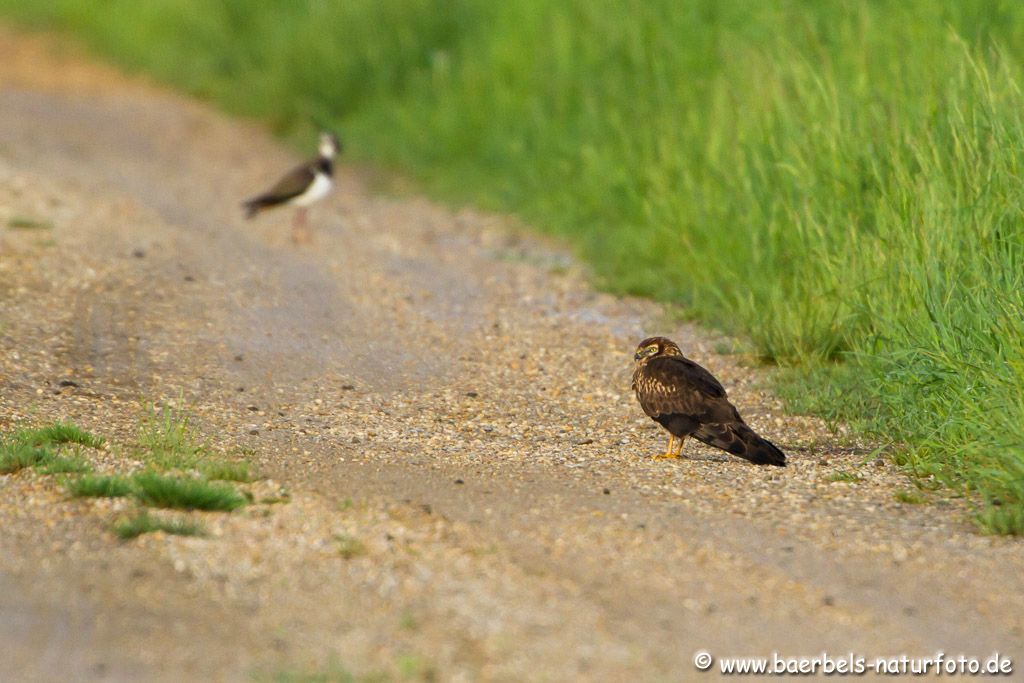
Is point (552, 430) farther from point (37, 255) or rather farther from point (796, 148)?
point (37, 255)

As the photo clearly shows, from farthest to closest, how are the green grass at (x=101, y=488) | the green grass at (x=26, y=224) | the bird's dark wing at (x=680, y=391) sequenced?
the green grass at (x=26, y=224)
the bird's dark wing at (x=680, y=391)
the green grass at (x=101, y=488)

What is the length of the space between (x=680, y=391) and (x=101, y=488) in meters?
2.51

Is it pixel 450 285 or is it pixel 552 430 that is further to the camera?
pixel 450 285

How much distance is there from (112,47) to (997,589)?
18.4m

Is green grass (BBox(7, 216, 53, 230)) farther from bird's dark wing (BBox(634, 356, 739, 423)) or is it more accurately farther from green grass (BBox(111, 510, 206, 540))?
green grass (BBox(111, 510, 206, 540))

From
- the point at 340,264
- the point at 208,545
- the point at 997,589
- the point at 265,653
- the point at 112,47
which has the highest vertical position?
the point at 112,47

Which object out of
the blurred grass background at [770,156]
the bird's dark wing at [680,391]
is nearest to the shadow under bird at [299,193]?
the blurred grass background at [770,156]

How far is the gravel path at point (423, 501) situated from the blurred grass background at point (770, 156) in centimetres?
32

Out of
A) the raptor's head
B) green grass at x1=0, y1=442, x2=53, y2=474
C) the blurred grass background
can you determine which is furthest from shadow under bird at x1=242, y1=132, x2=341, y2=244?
green grass at x1=0, y1=442, x2=53, y2=474

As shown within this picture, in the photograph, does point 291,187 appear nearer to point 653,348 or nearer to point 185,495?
point 653,348

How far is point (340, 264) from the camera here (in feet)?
35.1

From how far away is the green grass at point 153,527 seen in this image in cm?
504

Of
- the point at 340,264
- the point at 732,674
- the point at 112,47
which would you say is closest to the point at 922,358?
the point at 732,674

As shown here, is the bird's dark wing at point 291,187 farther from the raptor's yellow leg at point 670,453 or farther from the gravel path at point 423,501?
the raptor's yellow leg at point 670,453
